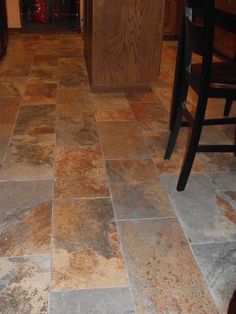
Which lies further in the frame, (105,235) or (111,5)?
(111,5)

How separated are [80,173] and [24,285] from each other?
80 cm

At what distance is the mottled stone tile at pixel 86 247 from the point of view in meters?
1.35

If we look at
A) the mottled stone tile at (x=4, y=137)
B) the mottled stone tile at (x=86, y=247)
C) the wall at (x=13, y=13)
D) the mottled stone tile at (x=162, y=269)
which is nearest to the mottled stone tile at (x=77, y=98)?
the mottled stone tile at (x=4, y=137)

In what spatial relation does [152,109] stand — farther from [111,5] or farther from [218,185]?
[218,185]

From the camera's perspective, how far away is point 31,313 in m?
1.22

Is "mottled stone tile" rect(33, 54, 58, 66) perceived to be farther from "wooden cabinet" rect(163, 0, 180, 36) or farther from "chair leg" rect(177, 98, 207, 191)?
"chair leg" rect(177, 98, 207, 191)

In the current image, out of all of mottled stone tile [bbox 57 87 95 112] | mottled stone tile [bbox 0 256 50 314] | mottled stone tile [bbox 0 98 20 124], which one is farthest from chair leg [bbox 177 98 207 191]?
mottled stone tile [bbox 0 98 20 124]

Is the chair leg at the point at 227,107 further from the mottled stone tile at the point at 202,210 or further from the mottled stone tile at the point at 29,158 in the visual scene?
the mottled stone tile at the point at 29,158

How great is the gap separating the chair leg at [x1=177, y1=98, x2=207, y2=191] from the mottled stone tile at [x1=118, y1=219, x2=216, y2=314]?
11.0 inches

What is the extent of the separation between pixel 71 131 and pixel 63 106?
50 cm

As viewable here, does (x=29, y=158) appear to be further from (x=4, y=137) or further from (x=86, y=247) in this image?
(x=86, y=247)

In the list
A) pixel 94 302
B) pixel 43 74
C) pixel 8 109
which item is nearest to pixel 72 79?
pixel 43 74

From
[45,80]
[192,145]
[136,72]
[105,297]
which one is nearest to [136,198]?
[192,145]

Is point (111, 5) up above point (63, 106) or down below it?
above
